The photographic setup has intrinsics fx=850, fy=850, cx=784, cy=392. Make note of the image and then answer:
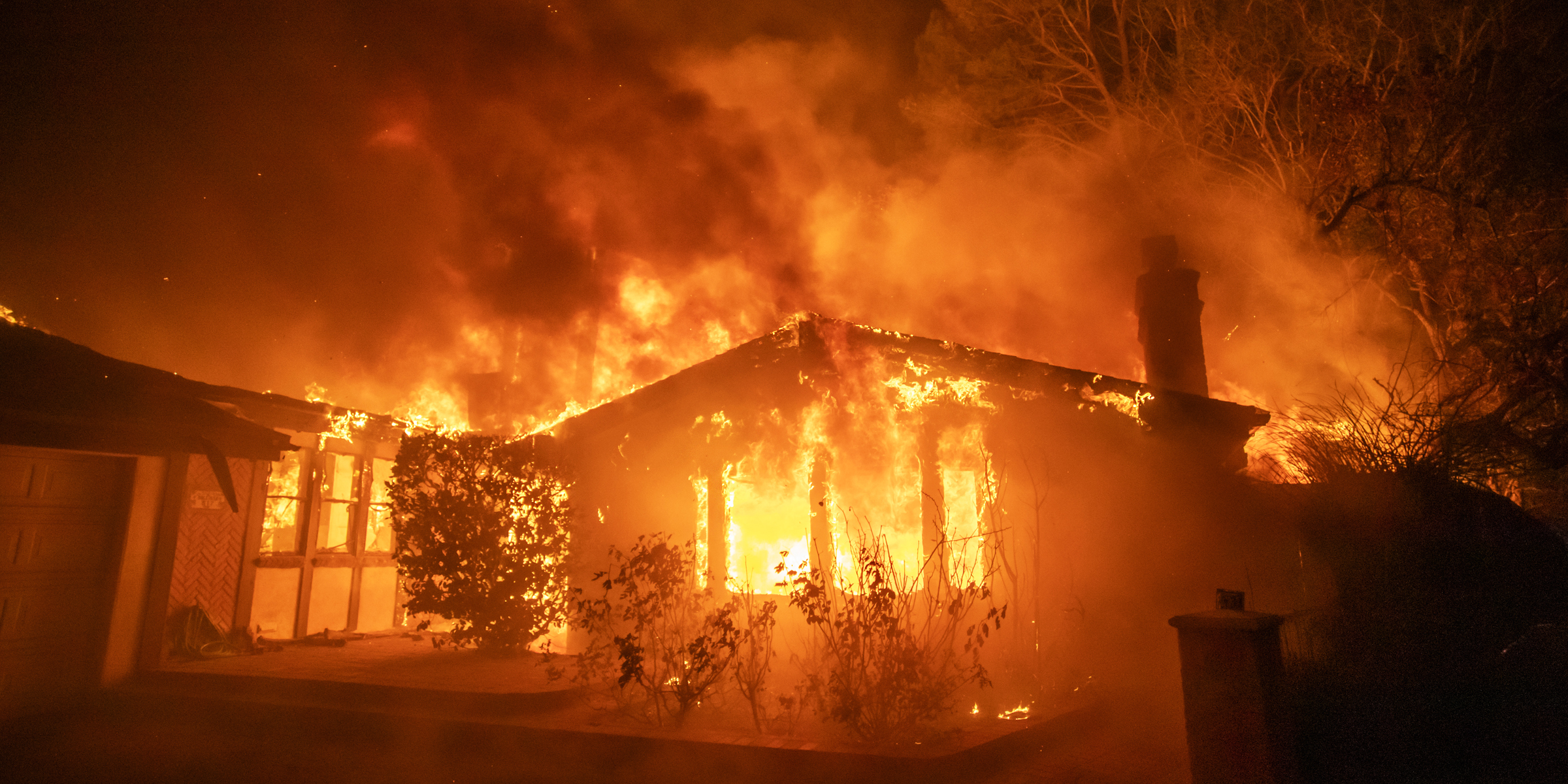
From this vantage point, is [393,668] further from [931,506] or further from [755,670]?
[931,506]

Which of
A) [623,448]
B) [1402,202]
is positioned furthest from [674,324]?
[1402,202]

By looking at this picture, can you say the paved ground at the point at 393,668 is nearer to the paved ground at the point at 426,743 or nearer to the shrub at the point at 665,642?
the paved ground at the point at 426,743

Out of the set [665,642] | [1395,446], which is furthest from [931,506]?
[1395,446]

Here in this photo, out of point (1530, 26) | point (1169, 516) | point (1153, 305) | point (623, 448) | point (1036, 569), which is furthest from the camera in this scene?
point (1153, 305)

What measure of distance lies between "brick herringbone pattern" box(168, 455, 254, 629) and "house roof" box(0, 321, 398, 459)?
53.5 inches

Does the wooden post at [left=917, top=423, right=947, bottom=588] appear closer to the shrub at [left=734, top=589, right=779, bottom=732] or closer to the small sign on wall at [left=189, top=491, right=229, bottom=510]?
the shrub at [left=734, top=589, right=779, bottom=732]

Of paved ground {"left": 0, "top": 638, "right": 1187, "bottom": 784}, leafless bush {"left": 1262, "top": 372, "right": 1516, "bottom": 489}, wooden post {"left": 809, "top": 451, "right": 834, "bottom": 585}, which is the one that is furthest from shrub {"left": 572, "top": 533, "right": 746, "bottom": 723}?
leafless bush {"left": 1262, "top": 372, "right": 1516, "bottom": 489}

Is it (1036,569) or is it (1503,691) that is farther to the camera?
(1036,569)

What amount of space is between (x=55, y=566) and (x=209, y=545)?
2298 millimetres

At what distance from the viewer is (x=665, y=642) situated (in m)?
8.15

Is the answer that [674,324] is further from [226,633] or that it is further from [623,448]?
[226,633]

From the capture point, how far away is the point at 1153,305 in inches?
510

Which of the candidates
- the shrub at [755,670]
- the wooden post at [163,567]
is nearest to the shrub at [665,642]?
the shrub at [755,670]

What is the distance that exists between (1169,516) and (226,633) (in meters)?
12.0
